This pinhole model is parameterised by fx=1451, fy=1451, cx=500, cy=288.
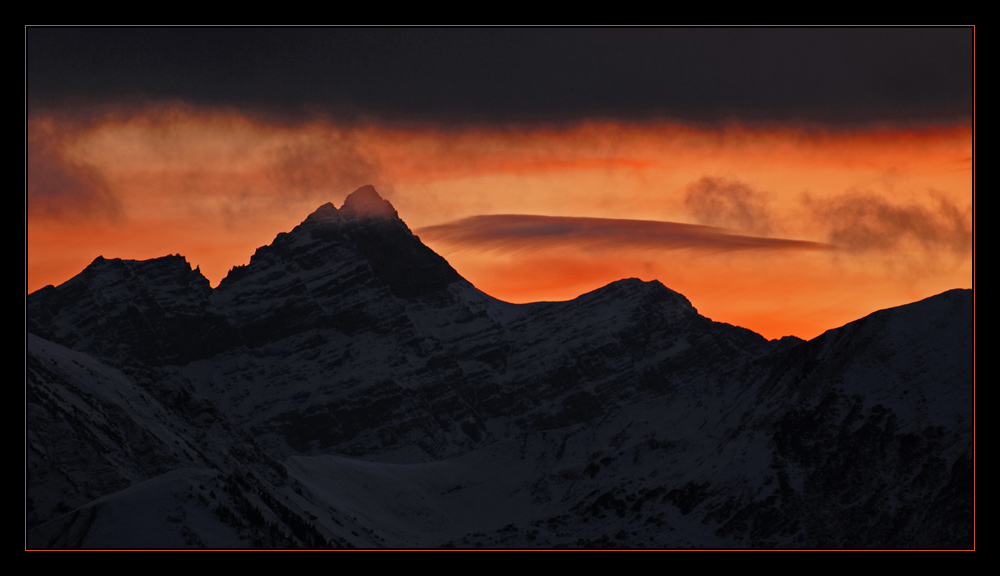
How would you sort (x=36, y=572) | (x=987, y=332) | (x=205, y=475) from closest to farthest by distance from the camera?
(x=36, y=572)
(x=987, y=332)
(x=205, y=475)

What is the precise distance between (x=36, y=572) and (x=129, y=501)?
222 ft

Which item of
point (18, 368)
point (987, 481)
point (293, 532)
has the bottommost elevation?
point (293, 532)

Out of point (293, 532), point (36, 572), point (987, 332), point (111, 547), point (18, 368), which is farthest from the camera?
point (293, 532)

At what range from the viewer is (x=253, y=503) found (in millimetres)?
175250

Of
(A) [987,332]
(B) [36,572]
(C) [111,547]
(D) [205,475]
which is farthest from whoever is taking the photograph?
(D) [205,475]

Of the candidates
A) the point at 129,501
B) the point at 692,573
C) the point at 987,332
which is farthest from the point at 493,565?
the point at 129,501

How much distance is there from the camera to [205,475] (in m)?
171

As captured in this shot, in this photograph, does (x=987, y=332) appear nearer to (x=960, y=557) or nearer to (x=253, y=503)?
(x=960, y=557)

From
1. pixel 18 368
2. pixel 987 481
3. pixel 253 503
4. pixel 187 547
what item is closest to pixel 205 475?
pixel 253 503

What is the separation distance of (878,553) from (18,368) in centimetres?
5917

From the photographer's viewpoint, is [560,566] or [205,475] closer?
[560,566]

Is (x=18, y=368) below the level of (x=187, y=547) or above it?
above

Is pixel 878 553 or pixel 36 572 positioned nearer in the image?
Answer: pixel 36 572

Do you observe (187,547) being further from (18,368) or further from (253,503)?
(18,368)
